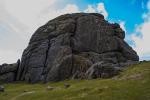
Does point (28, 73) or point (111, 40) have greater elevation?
point (111, 40)

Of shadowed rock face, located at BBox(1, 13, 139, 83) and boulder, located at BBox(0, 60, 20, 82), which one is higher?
shadowed rock face, located at BBox(1, 13, 139, 83)

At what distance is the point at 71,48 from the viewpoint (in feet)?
483

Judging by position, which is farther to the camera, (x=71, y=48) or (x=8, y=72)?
(x=8, y=72)

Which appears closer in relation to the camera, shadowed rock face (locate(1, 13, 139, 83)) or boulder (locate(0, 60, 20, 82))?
shadowed rock face (locate(1, 13, 139, 83))

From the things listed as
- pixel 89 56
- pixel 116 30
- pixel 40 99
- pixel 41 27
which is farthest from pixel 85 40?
pixel 40 99

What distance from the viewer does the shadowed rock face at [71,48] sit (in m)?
138

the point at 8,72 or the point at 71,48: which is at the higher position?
the point at 71,48

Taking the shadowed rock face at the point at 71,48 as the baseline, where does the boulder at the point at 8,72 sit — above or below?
below

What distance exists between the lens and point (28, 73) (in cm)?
15800

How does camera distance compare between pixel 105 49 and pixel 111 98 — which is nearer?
pixel 111 98

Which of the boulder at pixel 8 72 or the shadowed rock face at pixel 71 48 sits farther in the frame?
the boulder at pixel 8 72

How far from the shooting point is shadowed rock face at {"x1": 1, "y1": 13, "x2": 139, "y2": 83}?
13825cm

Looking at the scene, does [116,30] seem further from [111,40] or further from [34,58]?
[34,58]

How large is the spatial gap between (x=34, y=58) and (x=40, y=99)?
90.0 metres
